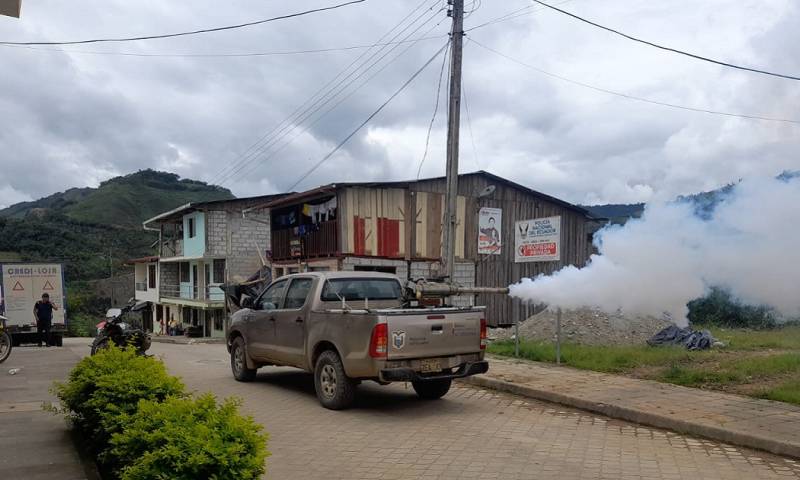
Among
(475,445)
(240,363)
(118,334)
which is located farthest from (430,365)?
(118,334)

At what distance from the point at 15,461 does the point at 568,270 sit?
26.7 ft

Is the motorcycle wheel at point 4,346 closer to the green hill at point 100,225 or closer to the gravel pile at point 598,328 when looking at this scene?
the gravel pile at point 598,328

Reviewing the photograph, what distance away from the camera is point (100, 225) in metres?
60.2

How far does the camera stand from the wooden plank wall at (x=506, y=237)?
2481cm

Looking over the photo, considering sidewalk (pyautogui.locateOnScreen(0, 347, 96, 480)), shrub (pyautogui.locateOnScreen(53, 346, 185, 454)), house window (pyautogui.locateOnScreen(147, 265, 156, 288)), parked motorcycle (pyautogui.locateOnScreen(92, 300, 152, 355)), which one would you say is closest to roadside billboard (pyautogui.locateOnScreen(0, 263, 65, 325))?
parked motorcycle (pyautogui.locateOnScreen(92, 300, 152, 355))

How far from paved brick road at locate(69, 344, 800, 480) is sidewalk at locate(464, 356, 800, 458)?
0.60 ft

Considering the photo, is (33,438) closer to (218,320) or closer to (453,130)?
(453,130)

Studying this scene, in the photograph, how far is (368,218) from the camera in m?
22.6

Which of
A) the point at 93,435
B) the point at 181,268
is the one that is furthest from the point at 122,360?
the point at 181,268

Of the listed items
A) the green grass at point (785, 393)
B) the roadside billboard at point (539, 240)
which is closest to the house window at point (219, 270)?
the roadside billboard at point (539, 240)

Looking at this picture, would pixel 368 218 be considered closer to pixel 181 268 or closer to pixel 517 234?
pixel 517 234

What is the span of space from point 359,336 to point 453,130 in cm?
713

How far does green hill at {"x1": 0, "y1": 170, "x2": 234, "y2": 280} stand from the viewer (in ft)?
168

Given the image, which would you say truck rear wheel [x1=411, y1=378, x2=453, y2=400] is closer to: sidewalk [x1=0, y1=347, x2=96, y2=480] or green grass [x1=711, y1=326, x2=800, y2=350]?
sidewalk [x1=0, y1=347, x2=96, y2=480]
